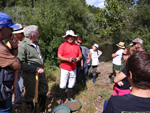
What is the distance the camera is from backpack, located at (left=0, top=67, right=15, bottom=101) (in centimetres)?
149

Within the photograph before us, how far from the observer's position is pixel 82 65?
4.39 meters

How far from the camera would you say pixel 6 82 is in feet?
5.06

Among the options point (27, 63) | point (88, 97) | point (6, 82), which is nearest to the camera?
point (6, 82)

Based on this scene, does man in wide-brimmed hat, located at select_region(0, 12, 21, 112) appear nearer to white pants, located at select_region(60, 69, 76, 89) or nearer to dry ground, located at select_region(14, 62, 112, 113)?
dry ground, located at select_region(14, 62, 112, 113)

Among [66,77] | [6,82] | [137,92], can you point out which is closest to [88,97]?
[66,77]

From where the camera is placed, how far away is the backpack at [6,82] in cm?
149

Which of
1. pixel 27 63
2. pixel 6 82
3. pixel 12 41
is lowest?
pixel 6 82

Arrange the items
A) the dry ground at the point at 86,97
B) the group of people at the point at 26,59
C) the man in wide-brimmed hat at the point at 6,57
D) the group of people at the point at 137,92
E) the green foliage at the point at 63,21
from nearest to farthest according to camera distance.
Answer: the group of people at the point at 137,92 → the man in wide-brimmed hat at the point at 6,57 → the group of people at the point at 26,59 → the dry ground at the point at 86,97 → the green foliage at the point at 63,21

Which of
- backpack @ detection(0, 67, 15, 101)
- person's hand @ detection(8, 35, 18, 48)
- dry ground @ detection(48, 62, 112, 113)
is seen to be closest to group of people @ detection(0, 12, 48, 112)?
person's hand @ detection(8, 35, 18, 48)

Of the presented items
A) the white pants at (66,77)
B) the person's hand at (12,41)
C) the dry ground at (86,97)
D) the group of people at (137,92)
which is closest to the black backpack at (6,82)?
the person's hand at (12,41)

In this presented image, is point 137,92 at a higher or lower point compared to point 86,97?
higher

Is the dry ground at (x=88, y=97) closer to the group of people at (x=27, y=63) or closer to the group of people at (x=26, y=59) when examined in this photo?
the group of people at (x=26, y=59)

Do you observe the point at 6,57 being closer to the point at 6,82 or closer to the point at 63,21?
the point at 6,82

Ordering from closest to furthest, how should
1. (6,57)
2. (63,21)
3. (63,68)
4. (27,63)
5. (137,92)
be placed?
1. (137,92)
2. (6,57)
3. (27,63)
4. (63,68)
5. (63,21)
